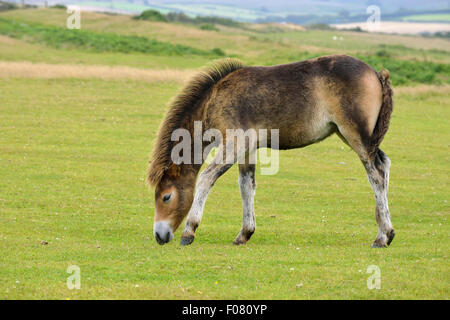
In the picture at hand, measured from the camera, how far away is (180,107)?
9.30 m

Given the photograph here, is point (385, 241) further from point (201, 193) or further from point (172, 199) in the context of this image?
point (172, 199)

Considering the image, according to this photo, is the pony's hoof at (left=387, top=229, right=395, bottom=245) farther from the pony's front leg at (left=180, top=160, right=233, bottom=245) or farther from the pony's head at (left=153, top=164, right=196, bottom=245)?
the pony's head at (left=153, top=164, right=196, bottom=245)

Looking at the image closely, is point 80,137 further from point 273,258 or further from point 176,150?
point 273,258

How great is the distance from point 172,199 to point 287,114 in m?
2.03

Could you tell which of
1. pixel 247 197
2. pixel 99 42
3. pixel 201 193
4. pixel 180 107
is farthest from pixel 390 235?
pixel 99 42

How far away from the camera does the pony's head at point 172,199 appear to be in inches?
348

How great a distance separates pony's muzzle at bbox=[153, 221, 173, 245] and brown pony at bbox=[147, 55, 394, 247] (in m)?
0.09

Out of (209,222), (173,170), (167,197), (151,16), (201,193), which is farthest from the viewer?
(151,16)

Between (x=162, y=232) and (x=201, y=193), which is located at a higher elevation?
(x=201, y=193)

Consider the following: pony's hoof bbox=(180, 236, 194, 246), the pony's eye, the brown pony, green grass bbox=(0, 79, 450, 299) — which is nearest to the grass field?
green grass bbox=(0, 79, 450, 299)

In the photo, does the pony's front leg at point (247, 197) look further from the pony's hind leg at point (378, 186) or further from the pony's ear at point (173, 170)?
the pony's hind leg at point (378, 186)

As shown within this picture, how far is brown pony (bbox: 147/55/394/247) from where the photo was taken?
9.05 metres
